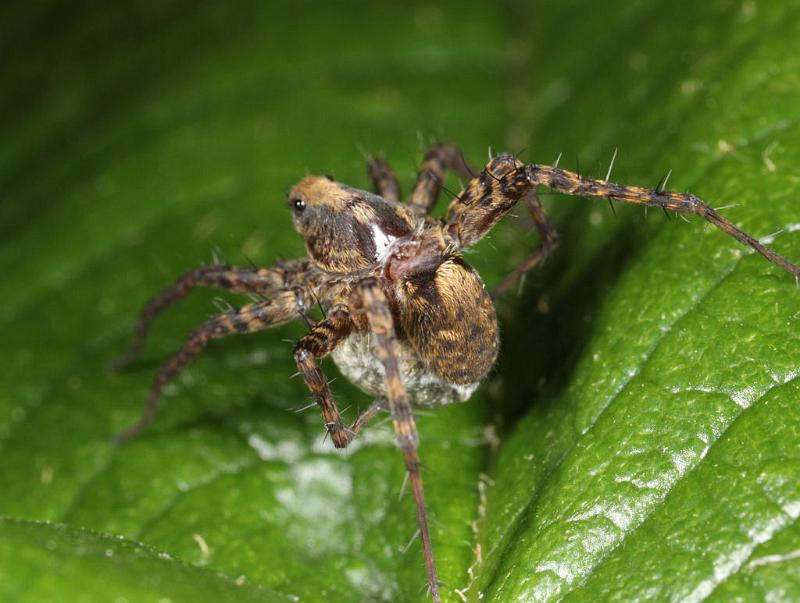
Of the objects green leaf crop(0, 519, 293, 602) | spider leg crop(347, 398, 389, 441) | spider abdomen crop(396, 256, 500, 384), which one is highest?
green leaf crop(0, 519, 293, 602)

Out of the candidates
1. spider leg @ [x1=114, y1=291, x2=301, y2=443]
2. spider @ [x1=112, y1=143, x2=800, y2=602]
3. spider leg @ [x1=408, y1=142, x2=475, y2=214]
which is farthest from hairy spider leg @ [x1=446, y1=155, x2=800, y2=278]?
spider leg @ [x1=114, y1=291, x2=301, y2=443]

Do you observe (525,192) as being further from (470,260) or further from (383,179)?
(383,179)

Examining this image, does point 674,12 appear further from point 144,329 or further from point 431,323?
point 144,329

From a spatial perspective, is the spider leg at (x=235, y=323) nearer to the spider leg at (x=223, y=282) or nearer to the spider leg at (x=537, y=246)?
the spider leg at (x=223, y=282)

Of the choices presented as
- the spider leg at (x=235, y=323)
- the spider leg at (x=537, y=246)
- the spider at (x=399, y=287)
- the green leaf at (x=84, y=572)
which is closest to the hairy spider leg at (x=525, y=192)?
the spider at (x=399, y=287)

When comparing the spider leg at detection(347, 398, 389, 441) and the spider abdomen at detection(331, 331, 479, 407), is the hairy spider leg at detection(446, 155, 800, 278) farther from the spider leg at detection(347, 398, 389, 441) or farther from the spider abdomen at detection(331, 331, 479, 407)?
the spider leg at detection(347, 398, 389, 441)

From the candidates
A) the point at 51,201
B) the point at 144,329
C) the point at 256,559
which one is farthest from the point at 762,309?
the point at 51,201

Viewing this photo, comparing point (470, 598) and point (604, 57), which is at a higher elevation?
point (604, 57)
